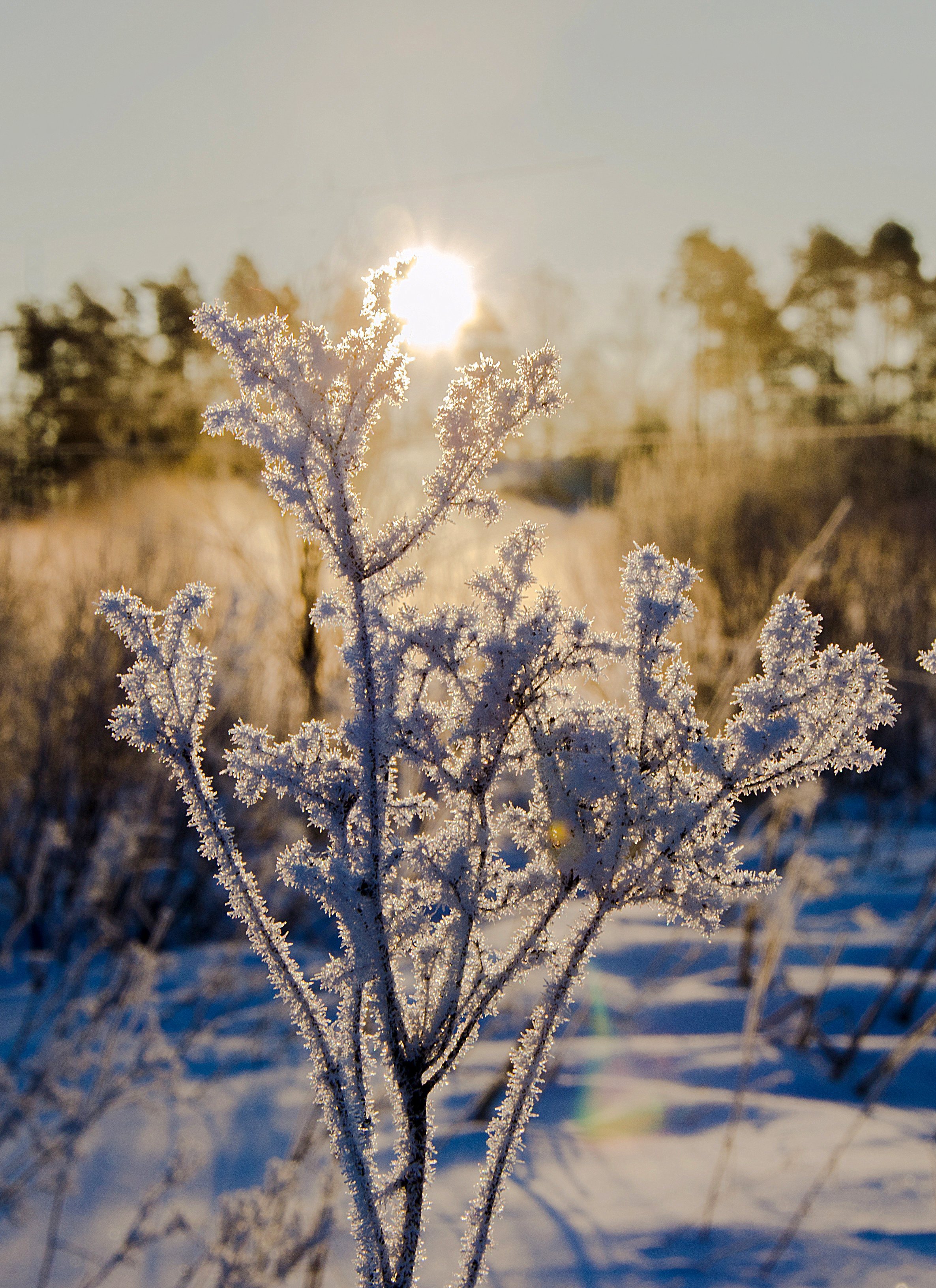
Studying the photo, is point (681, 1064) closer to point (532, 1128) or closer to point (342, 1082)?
point (532, 1128)

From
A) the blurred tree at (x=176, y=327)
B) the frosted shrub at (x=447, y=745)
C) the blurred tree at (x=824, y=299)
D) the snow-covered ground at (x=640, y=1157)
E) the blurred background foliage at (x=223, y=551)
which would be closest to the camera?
the frosted shrub at (x=447, y=745)

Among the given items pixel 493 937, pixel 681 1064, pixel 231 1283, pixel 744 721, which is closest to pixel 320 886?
pixel 744 721

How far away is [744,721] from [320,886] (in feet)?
0.97

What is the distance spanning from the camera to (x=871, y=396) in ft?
74.3

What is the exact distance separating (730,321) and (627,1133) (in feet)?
87.8

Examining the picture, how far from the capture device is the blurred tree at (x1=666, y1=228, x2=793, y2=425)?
25.6 metres

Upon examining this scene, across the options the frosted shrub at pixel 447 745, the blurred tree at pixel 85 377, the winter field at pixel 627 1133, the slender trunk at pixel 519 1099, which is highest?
the blurred tree at pixel 85 377

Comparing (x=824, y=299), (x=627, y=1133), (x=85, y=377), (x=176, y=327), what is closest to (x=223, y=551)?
(x=627, y=1133)

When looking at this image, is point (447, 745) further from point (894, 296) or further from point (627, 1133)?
point (894, 296)

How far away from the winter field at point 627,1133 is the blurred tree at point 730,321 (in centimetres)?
2369

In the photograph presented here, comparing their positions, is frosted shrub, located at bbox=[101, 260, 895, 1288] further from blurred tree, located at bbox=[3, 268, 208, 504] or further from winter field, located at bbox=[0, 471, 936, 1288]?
blurred tree, located at bbox=[3, 268, 208, 504]

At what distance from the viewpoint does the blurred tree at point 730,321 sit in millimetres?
25625

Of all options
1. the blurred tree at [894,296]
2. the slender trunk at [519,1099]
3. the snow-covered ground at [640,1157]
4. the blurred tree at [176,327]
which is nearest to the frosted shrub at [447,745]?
the slender trunk at [519,1099]

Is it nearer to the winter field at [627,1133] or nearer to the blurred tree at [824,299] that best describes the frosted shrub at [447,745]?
the winter field at [627,1133]
